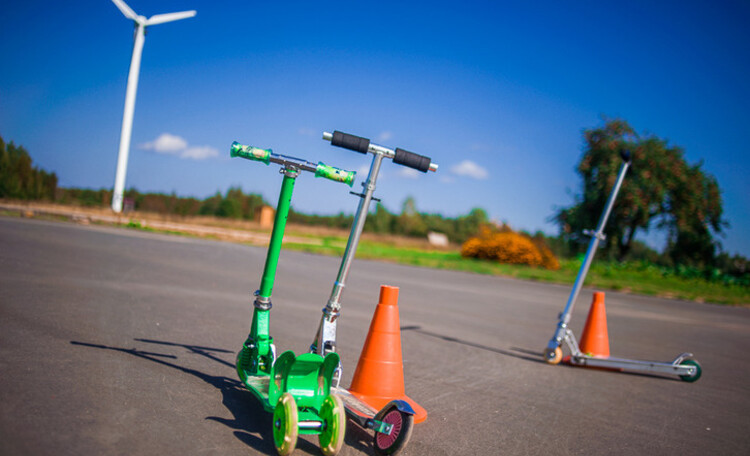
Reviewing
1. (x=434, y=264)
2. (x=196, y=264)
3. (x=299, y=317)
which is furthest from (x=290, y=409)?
(x=434, y=264)

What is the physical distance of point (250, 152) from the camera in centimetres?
332

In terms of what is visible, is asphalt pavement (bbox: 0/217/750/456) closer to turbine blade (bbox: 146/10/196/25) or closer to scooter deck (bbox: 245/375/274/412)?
scooter deck (bbox: 245/375/274/412)

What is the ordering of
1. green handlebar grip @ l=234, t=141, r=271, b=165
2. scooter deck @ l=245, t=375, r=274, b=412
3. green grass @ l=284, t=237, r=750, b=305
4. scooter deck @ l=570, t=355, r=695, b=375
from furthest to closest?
1. green grass @ l=284, t=237, r=750, b=305
2. scooter deck @ l=570, t=355, r=695, b=375
3. green handlebar grip @ l=234, t=141, r=271, b=165
4. scooter deck @ l=245, t=375, r=274, b=412

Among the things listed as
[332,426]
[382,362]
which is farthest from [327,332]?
[332,426]

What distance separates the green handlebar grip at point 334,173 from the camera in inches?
134

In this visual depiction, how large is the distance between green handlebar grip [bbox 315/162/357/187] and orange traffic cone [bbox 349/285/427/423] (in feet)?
2.95

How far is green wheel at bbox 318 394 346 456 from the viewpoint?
2666mm

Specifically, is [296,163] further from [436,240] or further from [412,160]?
[436,240]

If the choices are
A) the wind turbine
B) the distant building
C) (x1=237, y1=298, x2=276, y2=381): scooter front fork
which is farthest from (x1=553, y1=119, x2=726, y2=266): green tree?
(x1=237, y1=298, x2=276, y2=381): scooter front fork

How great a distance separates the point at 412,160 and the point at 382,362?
1.53 m

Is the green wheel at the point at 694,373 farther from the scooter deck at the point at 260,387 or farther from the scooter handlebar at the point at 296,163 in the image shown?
the scooter deck at the point at 260,387

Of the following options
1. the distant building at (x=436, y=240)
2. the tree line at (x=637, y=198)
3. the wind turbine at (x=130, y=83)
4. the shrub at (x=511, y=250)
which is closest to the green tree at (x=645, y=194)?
the tree line at (x=637, y=198)

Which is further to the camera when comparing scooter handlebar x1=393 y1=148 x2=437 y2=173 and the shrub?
the shrub

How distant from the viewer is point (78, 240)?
1422 centimetres
